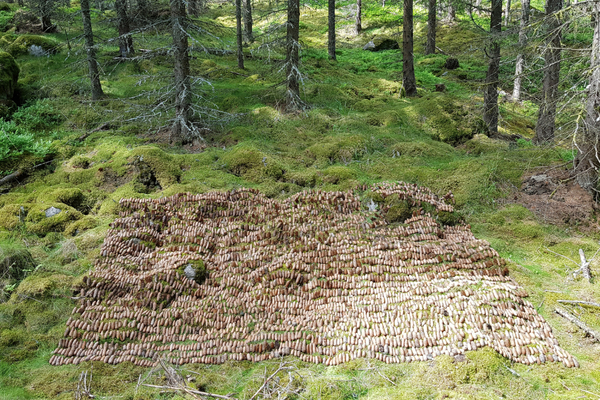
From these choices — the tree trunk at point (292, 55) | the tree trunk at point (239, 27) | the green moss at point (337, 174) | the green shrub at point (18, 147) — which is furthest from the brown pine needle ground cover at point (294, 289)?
the tree trunk at point (239, 27)

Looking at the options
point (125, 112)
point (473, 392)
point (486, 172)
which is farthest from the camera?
point (125, 112)

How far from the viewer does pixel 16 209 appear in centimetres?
813

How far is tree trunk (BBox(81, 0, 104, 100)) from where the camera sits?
12.5 metres

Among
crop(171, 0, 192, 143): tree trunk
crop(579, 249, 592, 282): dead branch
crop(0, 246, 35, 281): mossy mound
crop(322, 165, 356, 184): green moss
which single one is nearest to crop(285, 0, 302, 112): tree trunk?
crop(171, 0, 192, 143): tree trunk

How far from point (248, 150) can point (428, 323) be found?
6824mm

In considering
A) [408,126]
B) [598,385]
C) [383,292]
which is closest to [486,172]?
[408,126]

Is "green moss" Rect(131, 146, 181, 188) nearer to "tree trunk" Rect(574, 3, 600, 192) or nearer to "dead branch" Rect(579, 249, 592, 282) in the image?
"dead branch" Rect(579, 249, 592, 282)

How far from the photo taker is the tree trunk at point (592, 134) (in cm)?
695

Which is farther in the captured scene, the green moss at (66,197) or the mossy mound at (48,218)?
the green moss at (66,197)

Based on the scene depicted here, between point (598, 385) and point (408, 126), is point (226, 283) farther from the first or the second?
point (408, 126)

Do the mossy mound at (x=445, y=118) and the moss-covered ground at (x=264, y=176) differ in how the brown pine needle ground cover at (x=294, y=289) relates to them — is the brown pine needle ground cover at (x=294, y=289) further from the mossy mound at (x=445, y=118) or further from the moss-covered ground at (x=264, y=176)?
the mossy mound at (x=445, y=118)

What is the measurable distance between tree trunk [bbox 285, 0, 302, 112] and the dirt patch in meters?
7.72

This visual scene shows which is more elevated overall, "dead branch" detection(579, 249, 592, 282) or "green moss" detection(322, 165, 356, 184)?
"green moss" detection(322, 165, 356, 184)

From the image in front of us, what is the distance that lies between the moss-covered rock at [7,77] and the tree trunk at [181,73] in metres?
6.88
